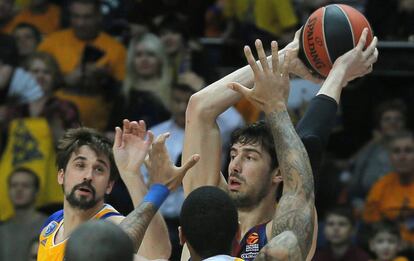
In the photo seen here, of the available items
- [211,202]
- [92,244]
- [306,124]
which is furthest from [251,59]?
[92,244]

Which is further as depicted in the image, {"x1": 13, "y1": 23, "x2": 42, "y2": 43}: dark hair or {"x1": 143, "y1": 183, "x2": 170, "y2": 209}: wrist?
{"x1": 13, "y1": 23, "x2": 42, "y2": 43}: dark hair

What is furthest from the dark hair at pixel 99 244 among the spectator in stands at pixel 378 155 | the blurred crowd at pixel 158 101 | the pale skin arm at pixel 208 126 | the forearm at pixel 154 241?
the spectator in stands at pixel 378 155

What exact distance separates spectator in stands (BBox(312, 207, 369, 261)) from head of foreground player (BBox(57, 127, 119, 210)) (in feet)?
9.62

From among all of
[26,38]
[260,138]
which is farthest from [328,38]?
[26,38]

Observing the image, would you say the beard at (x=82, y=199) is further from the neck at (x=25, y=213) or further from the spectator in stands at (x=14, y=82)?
the spectator in stands at (x=14, y=82)

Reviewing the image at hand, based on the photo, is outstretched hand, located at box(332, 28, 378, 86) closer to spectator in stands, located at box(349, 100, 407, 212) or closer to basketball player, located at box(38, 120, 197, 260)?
basketball player, located at box(38, 120, 197, 260)

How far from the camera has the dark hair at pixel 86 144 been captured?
256 inches

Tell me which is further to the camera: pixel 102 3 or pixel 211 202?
pixel 102 3

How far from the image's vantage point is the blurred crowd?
9.35m

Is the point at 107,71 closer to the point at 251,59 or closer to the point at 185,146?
the point at 185,146

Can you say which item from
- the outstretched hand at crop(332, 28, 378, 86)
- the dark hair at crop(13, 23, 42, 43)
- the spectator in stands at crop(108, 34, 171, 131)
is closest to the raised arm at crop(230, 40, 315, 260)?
the outstretched hand at crop(332, 28, 378, 86)

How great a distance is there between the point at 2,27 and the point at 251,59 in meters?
6.30

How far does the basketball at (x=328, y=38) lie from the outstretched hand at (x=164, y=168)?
→ 822 millimetres

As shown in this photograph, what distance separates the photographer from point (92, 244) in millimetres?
4016
